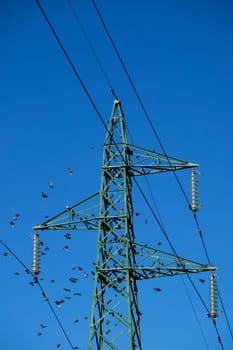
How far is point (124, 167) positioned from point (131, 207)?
176cm

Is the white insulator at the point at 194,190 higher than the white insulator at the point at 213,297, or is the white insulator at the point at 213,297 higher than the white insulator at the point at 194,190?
the white insulator at the point at 194,190

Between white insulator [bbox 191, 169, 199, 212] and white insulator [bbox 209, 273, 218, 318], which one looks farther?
white insulator [bbox 209, 273, 218, 318]

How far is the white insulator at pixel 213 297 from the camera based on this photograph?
191 feet

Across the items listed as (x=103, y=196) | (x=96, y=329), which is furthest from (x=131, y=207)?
(x=96, y=329)

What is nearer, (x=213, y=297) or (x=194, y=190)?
(x=194, y=190)

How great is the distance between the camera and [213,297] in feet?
193

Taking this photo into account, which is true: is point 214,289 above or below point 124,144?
below

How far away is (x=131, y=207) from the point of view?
179 ft

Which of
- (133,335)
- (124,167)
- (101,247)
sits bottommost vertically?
(133,335)

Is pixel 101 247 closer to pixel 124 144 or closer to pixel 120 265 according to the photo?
pixel 120 265

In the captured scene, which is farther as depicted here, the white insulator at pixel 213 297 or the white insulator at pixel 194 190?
the white insulator at pixel 213 297

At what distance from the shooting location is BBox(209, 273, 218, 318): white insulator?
191 feet

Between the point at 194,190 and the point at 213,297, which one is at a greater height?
the point at 194,190

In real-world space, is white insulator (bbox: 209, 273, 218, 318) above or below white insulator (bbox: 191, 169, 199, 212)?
below
